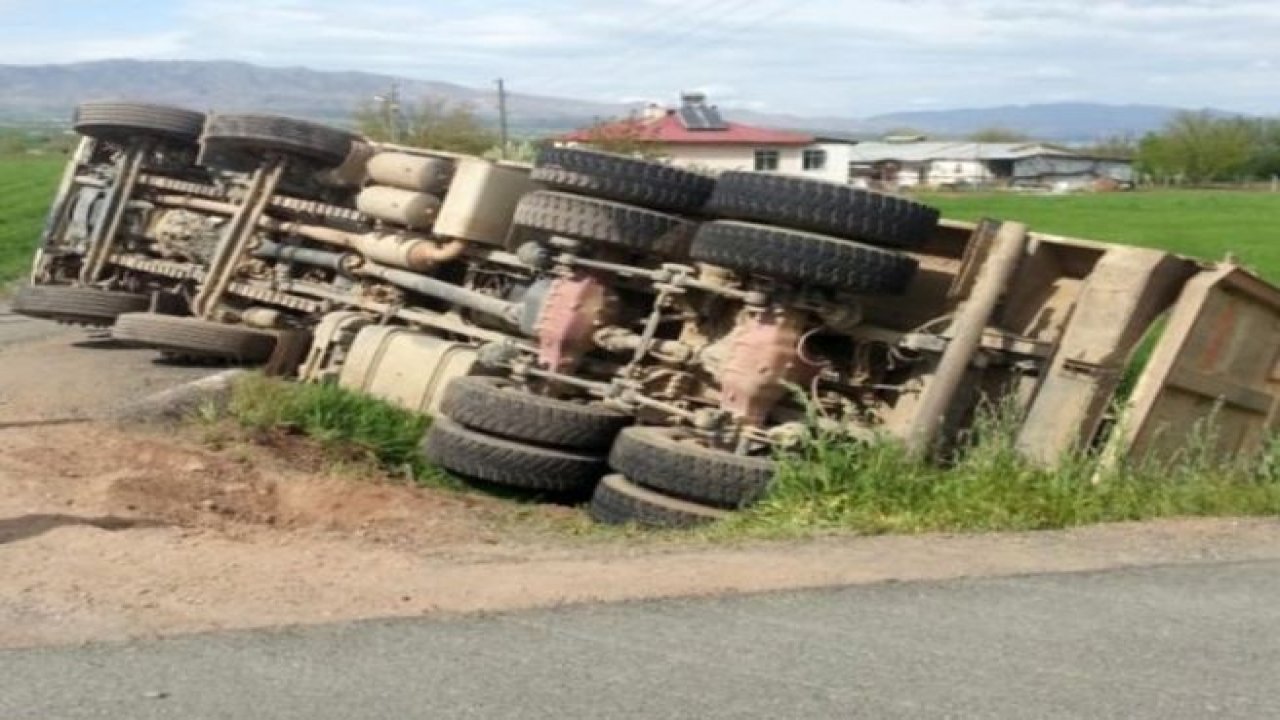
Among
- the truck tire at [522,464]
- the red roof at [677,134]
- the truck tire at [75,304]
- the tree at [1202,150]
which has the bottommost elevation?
the tree at [1202,150]

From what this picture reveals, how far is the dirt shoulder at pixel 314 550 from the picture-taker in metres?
6.43

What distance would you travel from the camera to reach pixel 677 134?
90.6 metres

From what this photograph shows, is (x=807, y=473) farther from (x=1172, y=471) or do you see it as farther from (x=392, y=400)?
(x=392, y=400)

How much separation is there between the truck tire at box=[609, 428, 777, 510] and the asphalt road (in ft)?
9.23

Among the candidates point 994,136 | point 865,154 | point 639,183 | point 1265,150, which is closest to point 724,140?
point 865,154

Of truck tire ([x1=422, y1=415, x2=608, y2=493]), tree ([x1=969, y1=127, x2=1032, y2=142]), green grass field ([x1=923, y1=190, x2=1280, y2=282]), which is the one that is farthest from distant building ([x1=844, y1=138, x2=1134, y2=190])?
truck tire ([x1=422, y1=415, x2=608, y2=493])

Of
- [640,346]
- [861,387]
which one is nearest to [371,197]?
[640,346]

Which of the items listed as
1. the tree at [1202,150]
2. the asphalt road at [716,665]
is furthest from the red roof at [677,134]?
the asphalt road at [716,665]

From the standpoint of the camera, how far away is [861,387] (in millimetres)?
10797

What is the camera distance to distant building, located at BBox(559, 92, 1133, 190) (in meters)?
79.2

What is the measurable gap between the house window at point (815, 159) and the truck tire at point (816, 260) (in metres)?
97.9

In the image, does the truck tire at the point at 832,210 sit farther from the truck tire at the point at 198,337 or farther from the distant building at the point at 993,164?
the distant building at the point at 993,164

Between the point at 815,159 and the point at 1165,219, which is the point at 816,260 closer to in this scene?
the point at 1165,219

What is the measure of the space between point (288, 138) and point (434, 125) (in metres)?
34.1
